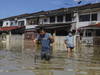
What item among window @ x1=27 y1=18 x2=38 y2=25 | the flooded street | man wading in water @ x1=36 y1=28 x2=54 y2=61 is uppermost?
window @ x1=27 y1=18 x2=38 y2=25

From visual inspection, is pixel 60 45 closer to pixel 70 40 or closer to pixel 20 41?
pixel 20 41

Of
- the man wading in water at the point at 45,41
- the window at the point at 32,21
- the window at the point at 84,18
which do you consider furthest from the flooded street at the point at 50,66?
the window at the point at 32,21

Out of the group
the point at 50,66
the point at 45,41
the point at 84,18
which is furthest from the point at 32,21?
the point at 50,66

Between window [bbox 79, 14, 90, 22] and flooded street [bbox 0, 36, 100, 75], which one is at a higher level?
window [bbox 79, 14, 90, 22]

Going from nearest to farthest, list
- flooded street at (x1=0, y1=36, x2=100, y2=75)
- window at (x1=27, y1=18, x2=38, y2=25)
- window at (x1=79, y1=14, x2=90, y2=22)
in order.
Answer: flooded street at (x1=0, y1=36, x2=100, y2=75) → window at (x1=79, y1=14, x2=90, y2=22) → window at (x1=27, y1=18, x2=38, y2=25)

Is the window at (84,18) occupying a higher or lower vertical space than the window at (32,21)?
lower

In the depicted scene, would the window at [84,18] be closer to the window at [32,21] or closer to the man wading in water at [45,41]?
the window at [32,21]

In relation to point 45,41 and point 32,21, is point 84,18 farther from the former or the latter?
point 45,41

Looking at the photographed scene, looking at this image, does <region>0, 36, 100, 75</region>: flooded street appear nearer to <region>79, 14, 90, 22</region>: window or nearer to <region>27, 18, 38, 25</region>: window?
<region>79, 14, 90, 22</region>: window

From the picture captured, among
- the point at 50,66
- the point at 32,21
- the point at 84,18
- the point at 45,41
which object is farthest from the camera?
the point at 32,21

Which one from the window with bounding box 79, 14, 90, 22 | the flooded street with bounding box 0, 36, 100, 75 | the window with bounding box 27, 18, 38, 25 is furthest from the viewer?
the window with bounding box 27, 18, 38, 25

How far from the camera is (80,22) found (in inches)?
1801

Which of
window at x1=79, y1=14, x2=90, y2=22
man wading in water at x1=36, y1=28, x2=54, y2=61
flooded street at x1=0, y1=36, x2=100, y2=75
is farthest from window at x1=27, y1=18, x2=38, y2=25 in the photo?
man wading in water at x1=36, y1=28, x2=54, y2=61

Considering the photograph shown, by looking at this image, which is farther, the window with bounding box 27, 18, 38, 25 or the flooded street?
the window with bounding box 27, 18, 38, 25
